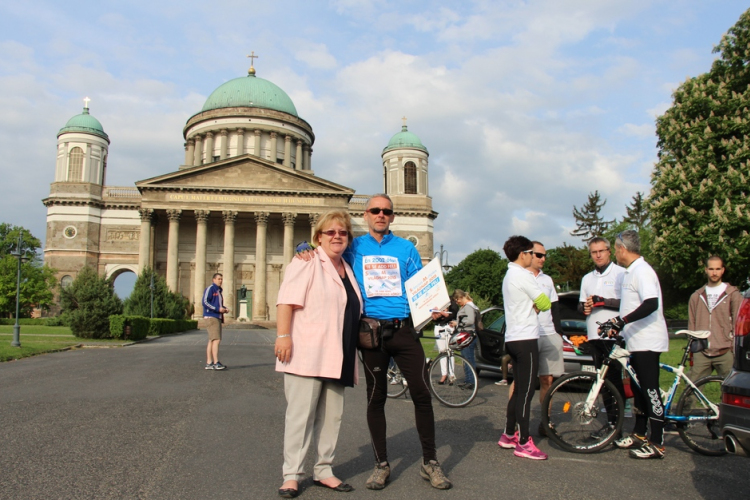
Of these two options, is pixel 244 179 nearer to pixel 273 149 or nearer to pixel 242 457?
pixel 273 149

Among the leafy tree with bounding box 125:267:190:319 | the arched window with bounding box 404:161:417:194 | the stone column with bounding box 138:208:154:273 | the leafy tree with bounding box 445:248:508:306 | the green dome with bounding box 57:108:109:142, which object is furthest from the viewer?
the leafy tree with bounding box 445:248:508:306

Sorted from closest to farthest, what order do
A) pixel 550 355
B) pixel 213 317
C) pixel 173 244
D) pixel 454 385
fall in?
pixel 550 355, pixel 454 385, pixel 213 317, pixel 173 244

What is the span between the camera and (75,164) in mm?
59281

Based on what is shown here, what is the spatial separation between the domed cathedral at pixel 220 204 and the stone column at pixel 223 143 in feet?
0.39

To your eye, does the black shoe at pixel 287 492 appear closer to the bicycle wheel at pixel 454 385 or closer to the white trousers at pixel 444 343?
the bicycle wheel at pixel 454 385

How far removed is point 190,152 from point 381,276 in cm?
7043

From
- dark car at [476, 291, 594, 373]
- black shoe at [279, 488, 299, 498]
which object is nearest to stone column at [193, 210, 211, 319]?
dark car at [476, 291, 594, 373]

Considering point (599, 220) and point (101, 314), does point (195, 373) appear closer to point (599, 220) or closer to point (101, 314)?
point (101, 314)

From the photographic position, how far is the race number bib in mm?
4746

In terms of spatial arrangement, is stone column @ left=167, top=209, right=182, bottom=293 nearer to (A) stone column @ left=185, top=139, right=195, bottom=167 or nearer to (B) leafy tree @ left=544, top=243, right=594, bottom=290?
(A) stone column @ left=185, top=139, right=195, bottom=167

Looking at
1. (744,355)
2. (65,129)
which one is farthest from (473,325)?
(65,129)

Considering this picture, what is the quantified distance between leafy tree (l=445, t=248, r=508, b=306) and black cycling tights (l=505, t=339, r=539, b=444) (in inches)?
2438

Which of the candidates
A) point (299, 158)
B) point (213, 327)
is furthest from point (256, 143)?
point (213, 327)

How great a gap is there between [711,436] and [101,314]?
23459 millimetres
